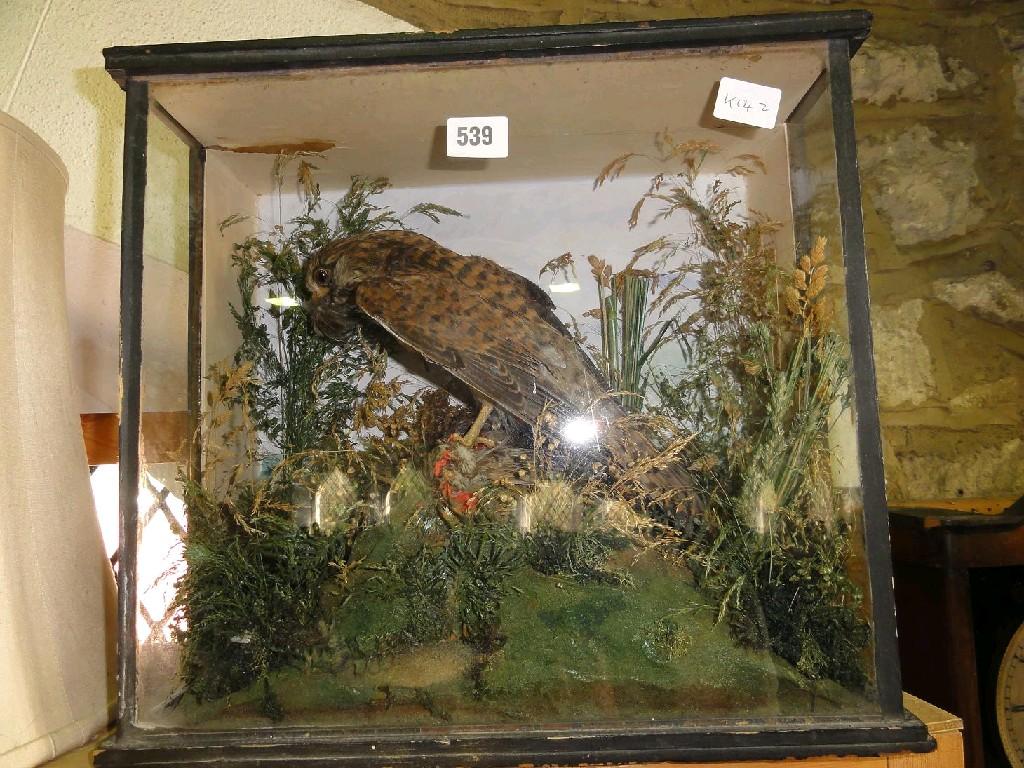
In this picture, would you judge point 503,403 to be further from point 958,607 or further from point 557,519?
point 958,607

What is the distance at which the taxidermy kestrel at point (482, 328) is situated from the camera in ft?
4.85

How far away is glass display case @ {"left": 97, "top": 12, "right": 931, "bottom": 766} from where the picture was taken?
1.22m

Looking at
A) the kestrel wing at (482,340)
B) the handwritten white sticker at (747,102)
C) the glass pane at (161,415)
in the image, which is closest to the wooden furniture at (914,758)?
the glass pane at (161,415)

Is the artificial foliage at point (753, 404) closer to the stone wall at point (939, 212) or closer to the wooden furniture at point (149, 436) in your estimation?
the stone wall at point (939, 212)

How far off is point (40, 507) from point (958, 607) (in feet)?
6.30

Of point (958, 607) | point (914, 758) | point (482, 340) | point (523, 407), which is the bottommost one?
point (914, 758)

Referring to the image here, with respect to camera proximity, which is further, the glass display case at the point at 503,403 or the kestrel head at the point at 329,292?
the kestrel head at the point at 329,292

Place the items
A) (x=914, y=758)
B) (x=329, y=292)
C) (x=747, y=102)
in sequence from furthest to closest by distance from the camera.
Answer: (x=329, y=292)
(x=747, y=102)
(x=914, y=758)

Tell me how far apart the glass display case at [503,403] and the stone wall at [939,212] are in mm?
875

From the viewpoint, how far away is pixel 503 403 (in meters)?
1.57

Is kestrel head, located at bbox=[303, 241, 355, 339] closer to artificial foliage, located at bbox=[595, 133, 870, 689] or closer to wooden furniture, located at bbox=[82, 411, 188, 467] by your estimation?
wooden furniture, located at bbox=[82, 411, 188, 467]

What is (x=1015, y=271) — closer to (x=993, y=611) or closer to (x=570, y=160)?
(x=993, y=611)

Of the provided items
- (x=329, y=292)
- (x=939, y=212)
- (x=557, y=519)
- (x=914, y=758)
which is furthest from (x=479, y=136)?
(x=939, y=212)

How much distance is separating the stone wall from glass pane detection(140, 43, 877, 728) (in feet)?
2.87
